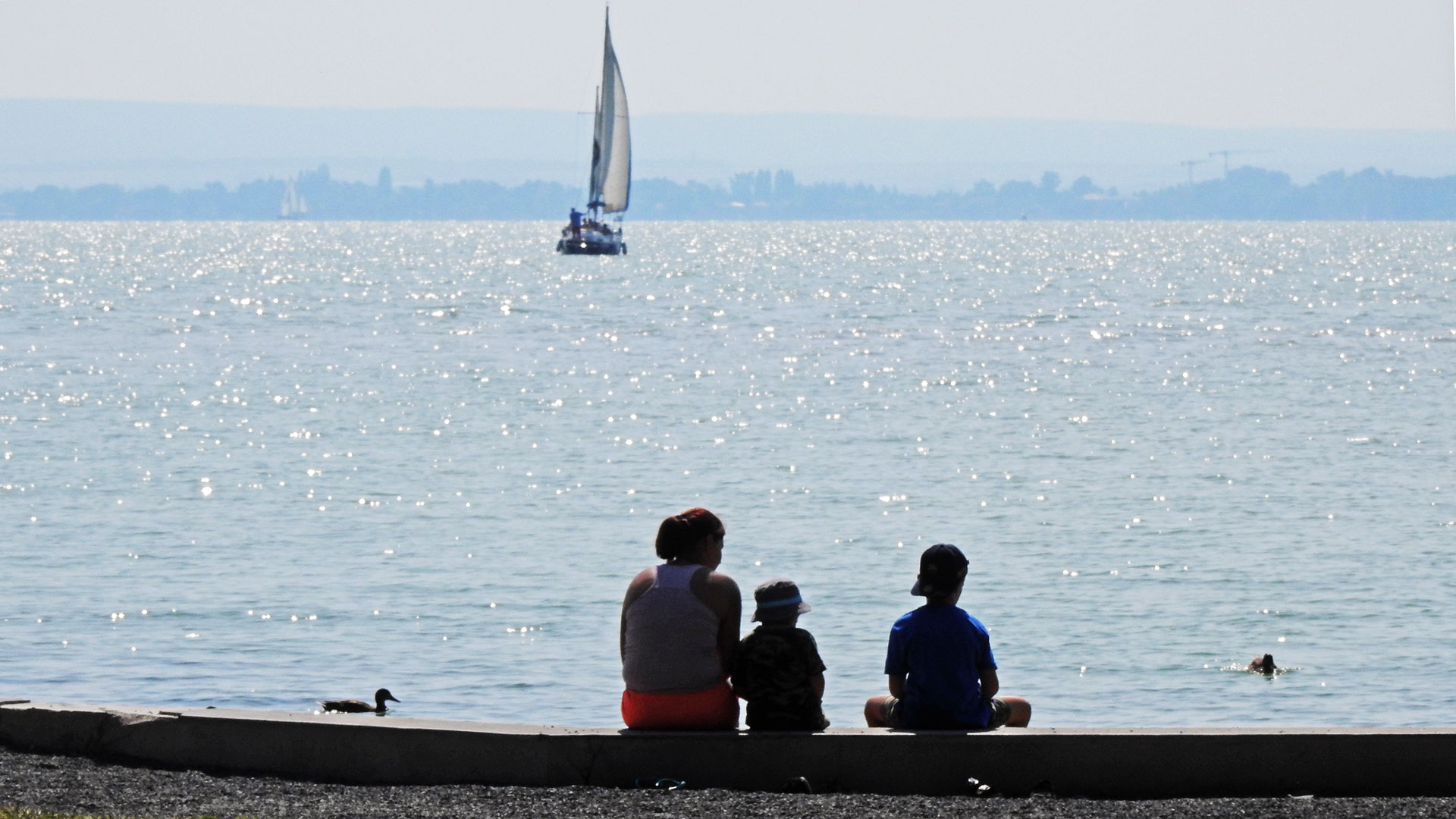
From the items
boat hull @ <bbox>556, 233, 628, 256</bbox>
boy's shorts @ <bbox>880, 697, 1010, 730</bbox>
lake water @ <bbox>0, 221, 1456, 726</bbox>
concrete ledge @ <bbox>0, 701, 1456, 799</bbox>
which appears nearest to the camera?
concrete ledge @ <bbox>0, 701, 1456, 799</bbox>

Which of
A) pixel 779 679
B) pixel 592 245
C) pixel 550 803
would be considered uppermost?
pixel 779 679

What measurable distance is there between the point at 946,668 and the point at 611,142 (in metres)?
87.8

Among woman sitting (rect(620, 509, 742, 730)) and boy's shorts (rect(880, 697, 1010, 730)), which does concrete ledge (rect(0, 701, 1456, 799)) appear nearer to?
woman sitting (rect(620, 509, 742, 730))

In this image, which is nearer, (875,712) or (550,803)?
(550,803)

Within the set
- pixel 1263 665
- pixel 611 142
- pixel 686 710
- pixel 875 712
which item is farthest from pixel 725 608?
pixel 611 142

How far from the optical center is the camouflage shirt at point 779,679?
805 cm

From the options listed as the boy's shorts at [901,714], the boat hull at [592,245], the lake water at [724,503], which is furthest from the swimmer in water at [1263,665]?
the boat hull at [592,245]

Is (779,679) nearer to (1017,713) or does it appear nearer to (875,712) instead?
(875,712)

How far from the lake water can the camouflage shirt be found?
15.8 feet

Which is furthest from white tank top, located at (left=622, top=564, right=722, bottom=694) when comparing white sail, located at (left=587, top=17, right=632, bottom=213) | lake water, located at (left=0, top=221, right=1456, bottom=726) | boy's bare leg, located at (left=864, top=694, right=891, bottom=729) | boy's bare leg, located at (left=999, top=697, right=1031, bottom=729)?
white sail, located at (left=587, top=17, right=632, bottom=213)

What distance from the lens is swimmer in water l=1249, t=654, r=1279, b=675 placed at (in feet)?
47.3

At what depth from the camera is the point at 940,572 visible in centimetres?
801

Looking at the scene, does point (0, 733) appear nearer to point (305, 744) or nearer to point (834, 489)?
point (305, 744)

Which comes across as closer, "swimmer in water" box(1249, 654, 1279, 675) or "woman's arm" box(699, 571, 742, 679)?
"woman's arm" box(699, 571, 742, 679)
